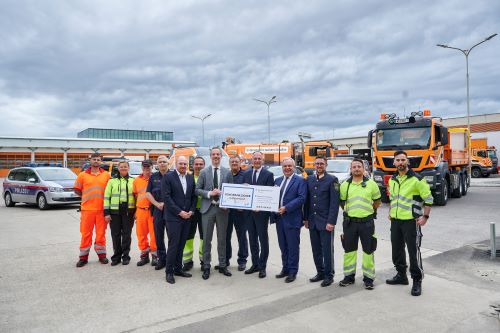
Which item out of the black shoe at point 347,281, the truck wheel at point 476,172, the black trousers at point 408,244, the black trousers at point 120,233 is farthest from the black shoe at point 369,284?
the truck wheel at point 476,172

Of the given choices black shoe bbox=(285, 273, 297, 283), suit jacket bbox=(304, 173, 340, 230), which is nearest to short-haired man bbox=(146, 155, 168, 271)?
black shoe bbox=(285, 273, 297, 283)

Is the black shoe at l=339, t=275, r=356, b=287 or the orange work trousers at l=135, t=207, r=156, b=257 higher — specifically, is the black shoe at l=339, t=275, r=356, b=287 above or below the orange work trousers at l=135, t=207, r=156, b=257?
below

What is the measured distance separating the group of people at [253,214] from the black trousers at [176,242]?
0.05 feet

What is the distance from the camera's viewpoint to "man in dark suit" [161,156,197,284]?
5.83 metres

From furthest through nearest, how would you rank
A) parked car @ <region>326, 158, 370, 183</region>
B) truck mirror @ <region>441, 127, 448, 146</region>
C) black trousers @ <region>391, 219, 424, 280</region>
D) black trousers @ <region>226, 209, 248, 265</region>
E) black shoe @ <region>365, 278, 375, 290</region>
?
1. parked car @ <region>326, 158, 370, 183</region>
2. truck mirror @ <region>441, 127, 448, 146</region>
3. black trousers @ <region>226, 209, 248, 265</region>
4. black shoe @ <region>365, 278, 375, 290</region>
5. black trousers @ <region>391, 219, 424, 280</region>

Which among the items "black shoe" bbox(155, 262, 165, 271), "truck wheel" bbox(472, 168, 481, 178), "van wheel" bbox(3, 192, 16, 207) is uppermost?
"van wheel" bbox(3, 192, 16, 207)

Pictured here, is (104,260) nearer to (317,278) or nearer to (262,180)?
(262,180)

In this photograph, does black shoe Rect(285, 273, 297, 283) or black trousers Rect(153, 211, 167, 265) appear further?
black trousers Rect(153, 211, 167, 265)

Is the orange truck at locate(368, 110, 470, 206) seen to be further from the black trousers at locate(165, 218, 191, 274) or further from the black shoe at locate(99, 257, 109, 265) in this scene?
the black shoe at locate(99, 257, 109, 265)

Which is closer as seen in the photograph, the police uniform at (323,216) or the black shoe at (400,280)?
the black shoe at (400,280)

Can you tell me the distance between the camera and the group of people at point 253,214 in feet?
17.3

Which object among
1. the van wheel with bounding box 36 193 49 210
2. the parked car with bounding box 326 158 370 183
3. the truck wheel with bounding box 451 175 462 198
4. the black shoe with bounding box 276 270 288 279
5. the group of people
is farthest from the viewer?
the truck wheel with bounding box 451 175 462 198

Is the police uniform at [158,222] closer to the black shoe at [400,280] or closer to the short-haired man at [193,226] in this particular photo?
the short-haired man at [193,226]

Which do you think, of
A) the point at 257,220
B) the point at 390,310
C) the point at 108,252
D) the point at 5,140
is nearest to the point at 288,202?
the point at 257,220
